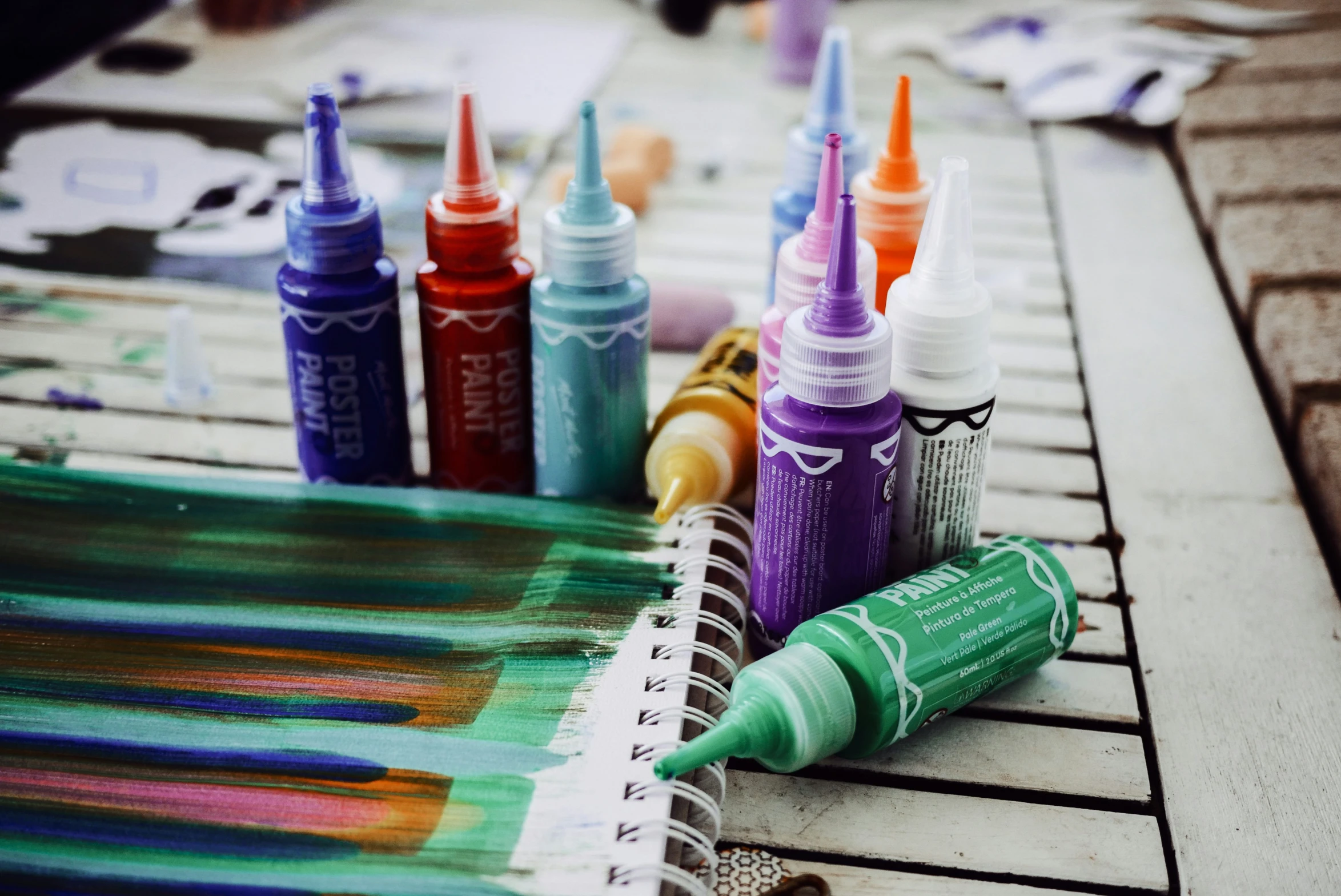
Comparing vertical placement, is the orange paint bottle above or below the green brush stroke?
above

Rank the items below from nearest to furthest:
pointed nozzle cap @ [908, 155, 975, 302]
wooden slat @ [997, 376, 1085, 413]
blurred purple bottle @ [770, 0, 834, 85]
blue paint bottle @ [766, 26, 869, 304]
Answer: pointed nozzle cap @ [908, 155, 975, 302] < blue paint bottle @ [766, 26, 869, 304] < wooden slat @ [997, 376, 1085, 413] < blurred purple bottle @ [770, 0, 834, 85]

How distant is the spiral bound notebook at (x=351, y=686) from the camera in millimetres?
513

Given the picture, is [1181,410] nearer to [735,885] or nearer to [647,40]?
[735,885]

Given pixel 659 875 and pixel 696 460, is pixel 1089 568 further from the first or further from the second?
pixel 659 875

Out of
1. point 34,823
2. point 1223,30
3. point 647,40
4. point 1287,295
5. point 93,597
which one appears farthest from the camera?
point 647,40

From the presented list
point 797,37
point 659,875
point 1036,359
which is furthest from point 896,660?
point 797,37

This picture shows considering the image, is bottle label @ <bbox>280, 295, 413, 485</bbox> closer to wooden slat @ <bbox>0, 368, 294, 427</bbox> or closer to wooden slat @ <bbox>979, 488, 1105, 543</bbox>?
wooden slat @ <bbox>0, 368, 294, 427</bbox>

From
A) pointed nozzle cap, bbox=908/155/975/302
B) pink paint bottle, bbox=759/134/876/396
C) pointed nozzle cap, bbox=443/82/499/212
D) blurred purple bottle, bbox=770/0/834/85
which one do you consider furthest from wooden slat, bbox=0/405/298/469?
blurred purple bottle, bbox=770/0/834/85

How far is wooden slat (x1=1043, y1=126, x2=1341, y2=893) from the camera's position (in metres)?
0.57

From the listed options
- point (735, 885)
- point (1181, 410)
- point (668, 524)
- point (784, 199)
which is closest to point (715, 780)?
point (735, 885)

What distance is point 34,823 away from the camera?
0.52 m

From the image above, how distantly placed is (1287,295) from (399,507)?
0.72 meters

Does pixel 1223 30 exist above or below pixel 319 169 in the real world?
below

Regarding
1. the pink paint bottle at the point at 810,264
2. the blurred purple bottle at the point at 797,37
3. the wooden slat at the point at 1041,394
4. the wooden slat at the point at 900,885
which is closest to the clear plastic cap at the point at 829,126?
the pink paint bottle at the point at 810,264
